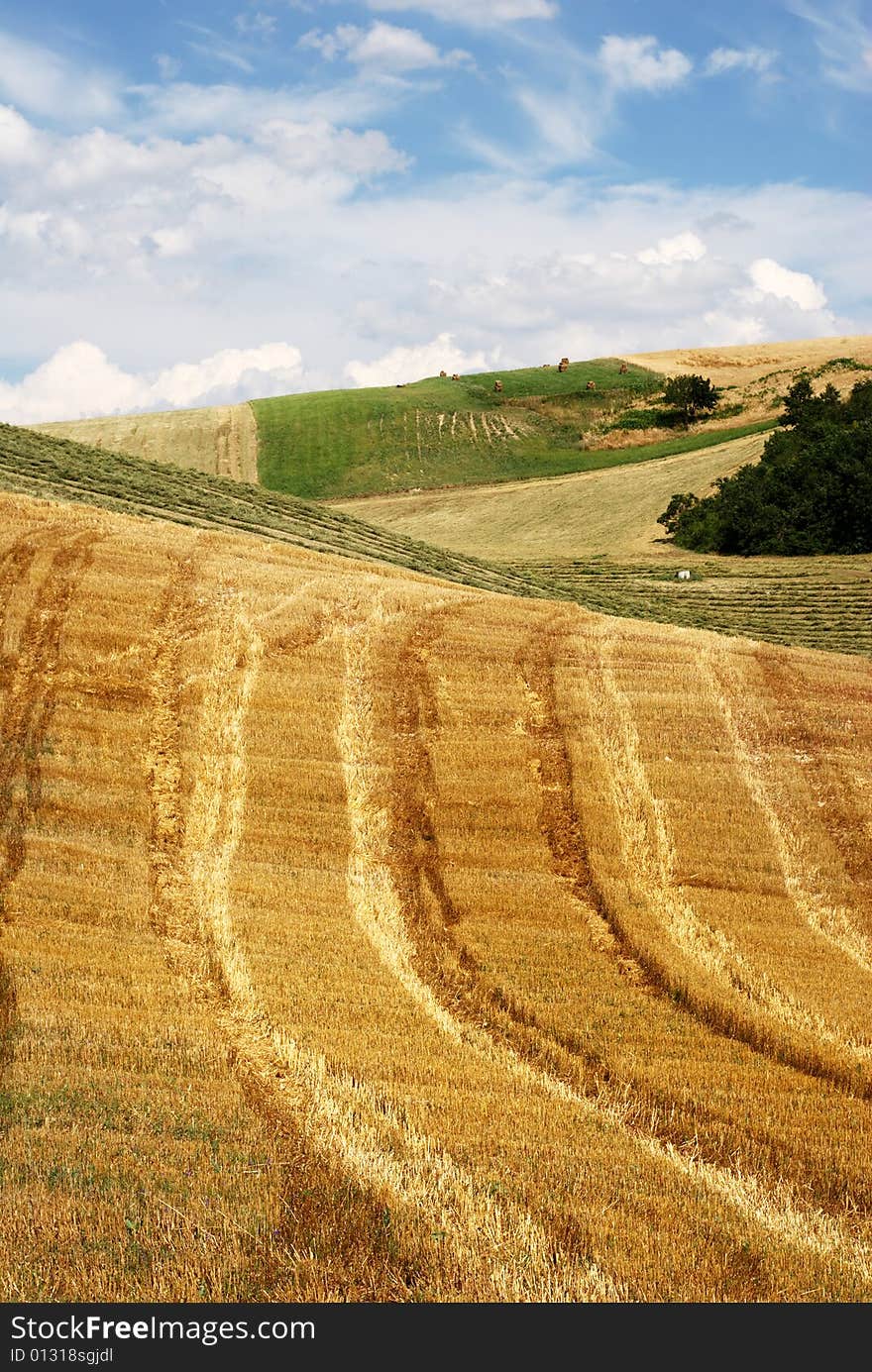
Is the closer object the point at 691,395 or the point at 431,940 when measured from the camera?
the point at 431,940

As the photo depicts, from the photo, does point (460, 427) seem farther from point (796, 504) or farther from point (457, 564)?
point (457, 564)

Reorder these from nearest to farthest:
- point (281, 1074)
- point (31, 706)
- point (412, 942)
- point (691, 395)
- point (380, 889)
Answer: point (281, 1074) → point (412, 942) → point (380, 889) → point (31, 706) → point (691, 395)

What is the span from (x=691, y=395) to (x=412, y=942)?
80.5 metres

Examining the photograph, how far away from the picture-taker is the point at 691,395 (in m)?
86.2

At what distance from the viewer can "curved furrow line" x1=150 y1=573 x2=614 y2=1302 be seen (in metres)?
6.64

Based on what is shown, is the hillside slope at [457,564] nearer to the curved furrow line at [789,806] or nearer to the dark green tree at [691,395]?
the curved furrow line at [789,806]

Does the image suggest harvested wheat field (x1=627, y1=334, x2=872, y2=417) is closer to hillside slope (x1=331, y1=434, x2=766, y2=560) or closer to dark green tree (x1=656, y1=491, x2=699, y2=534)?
hillside slope (x1=331, y1=434, x2=766, y2=560)

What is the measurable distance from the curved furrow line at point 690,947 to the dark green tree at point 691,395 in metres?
73.2

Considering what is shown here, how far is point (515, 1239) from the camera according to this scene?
6.85 meters

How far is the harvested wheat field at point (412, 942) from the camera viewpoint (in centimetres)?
690

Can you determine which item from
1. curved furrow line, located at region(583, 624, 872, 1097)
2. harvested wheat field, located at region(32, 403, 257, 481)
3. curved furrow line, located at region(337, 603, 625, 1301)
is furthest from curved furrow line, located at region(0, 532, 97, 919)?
harvested wheat field, located at region(32, 403, 257, 481)

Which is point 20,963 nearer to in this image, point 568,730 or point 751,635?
point 568,730

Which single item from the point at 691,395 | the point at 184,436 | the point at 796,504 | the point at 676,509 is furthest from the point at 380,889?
the point at 691,395

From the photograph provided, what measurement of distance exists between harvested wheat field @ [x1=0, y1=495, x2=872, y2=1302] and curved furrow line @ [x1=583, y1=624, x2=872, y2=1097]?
1.8 inches
